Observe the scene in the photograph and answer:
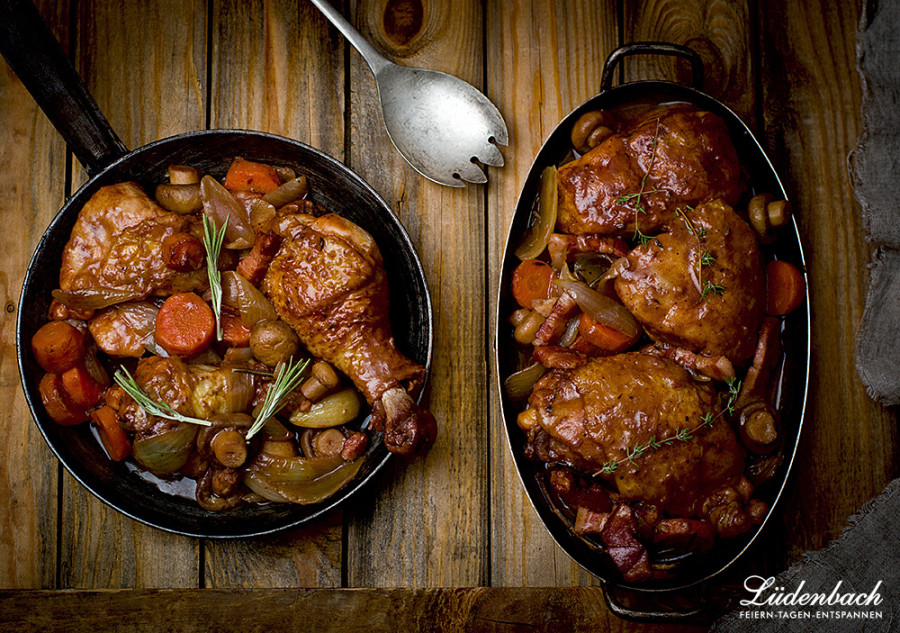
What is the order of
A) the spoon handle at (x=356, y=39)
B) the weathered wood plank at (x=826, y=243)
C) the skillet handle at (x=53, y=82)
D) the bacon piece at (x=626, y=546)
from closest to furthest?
the skillet handle at (x=53, y=82) → the bacon piece at (x=626, y=546) → the spoon handle at (x=356, y=39) → the weathered wood plank at (x=826, y=243)

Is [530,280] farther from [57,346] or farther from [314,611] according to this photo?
[57,346]

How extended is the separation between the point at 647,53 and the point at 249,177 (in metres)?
1.39

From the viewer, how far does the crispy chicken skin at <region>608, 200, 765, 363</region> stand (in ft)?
6.48

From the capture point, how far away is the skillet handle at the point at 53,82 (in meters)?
1.88

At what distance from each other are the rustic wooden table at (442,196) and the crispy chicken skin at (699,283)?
1.90 ft

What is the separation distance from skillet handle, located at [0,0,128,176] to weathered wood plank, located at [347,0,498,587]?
2.78 ft

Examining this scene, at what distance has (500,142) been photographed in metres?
2.33

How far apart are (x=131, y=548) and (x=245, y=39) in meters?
1.94

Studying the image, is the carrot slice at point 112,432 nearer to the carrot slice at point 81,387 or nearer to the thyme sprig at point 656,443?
the carrot slice at point 81,387

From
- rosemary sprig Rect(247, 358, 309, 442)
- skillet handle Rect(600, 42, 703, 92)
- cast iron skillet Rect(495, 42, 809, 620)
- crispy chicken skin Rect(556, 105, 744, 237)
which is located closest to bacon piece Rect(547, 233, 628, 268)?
crispy chicken skin Rect(556, 105, 744, 237)

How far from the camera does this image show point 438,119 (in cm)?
232

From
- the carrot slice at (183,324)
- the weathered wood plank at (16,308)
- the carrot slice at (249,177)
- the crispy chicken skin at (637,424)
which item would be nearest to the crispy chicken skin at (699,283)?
the crispy chicken skin at (637,424)

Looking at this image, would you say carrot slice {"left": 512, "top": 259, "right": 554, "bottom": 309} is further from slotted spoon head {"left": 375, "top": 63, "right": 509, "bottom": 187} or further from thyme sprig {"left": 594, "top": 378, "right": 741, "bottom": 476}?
thyme sprig {"left": 594, "top": 378, "right": 741, "bottom": 476}

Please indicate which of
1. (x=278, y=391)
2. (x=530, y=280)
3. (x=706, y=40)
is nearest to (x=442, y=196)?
(x=530, y=280)
